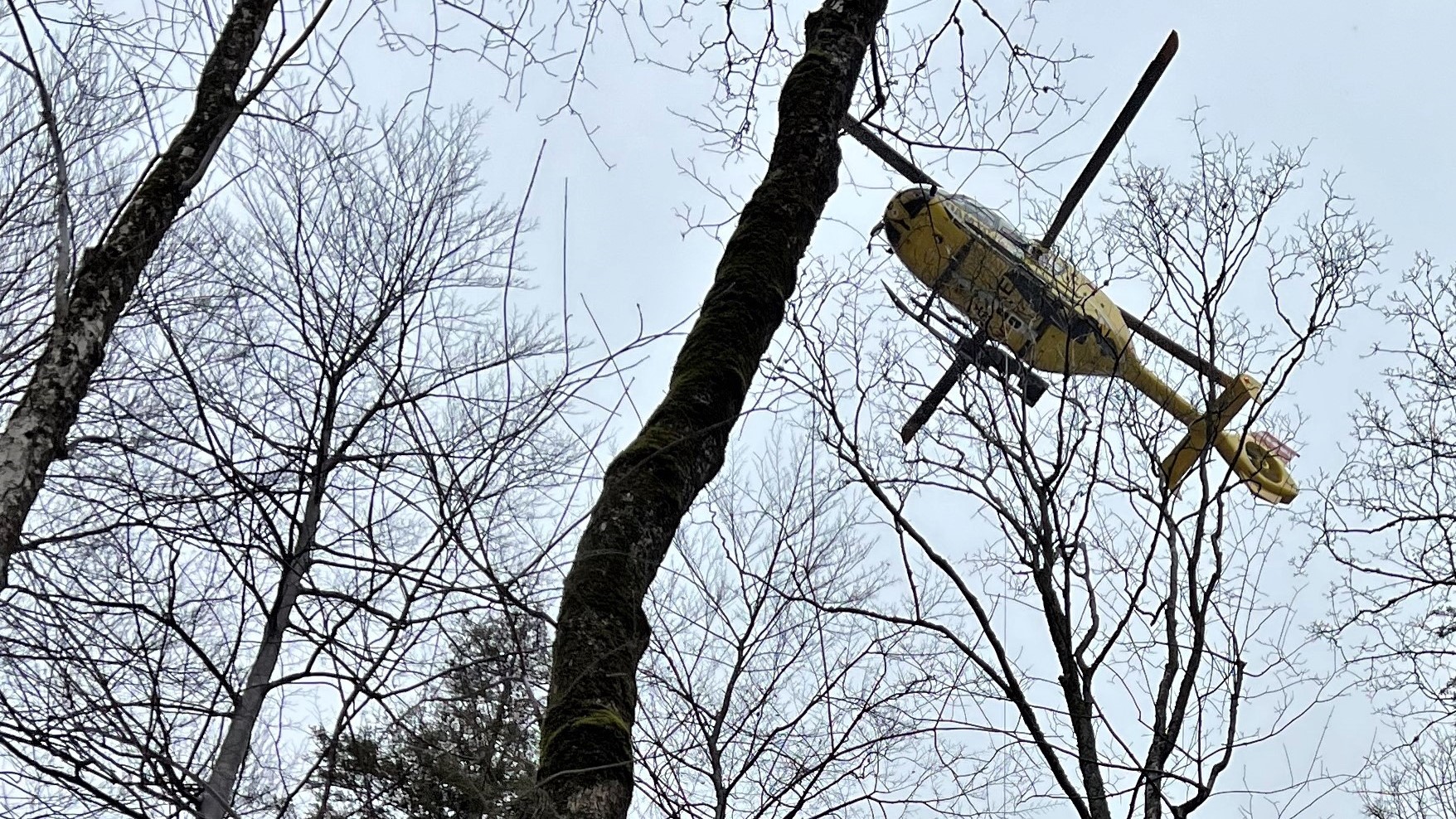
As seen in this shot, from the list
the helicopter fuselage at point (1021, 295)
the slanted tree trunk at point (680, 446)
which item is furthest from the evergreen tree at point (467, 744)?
the helicopter fuselage at point (1021, 295)

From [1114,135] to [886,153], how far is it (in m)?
2.36

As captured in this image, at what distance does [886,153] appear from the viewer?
188 inches

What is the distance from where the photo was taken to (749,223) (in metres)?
2.37

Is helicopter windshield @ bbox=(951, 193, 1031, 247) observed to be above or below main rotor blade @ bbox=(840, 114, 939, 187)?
above

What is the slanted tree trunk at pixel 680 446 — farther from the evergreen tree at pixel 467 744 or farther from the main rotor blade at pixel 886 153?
the main rotor blade at pixel 886 153

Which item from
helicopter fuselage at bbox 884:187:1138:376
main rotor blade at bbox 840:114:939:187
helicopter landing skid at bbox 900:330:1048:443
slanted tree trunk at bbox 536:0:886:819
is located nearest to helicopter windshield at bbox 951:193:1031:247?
helicopter fuselage at bbox 884:187:1138:376

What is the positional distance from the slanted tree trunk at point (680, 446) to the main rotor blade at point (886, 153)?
58cm

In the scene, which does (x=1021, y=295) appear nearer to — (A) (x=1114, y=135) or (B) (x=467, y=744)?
(A) (x=1114, y=135)

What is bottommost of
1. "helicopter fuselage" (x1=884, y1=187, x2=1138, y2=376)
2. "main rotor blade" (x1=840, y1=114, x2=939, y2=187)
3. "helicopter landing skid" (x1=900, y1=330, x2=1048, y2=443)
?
"main rotor blade" (x1=840, y1=114, x2=939, y2=187)

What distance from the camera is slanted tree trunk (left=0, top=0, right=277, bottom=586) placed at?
7.03ft

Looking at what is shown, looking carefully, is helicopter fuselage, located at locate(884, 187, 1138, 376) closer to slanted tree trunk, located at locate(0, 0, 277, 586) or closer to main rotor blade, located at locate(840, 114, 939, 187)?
main rotor blade, located at locate(840, 114, 939, 187)

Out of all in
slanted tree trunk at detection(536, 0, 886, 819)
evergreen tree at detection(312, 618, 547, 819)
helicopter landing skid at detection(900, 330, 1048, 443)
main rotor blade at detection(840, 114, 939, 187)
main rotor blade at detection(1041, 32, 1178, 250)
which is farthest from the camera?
helicopter landing skid at detection(900, 330, 1048, 443)

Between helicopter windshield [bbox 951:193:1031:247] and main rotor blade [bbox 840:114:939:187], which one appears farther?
helicopter windshield [bbox 951:193:1031:247]

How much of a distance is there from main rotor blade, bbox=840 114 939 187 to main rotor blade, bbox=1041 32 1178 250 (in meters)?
1.79
